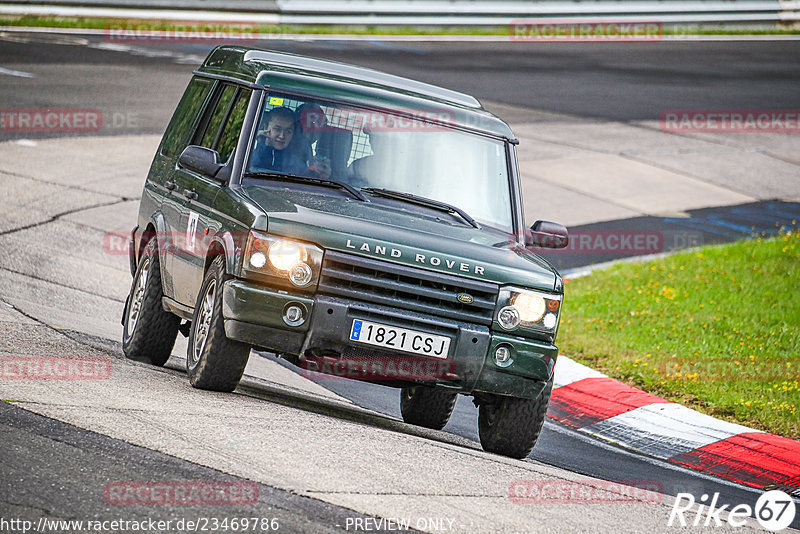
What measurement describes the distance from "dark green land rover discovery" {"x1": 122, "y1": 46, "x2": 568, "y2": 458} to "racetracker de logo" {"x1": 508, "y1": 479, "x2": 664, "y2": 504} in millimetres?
733

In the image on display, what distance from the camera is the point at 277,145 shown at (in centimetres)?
756

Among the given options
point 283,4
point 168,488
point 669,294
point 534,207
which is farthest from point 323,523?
point 283,4

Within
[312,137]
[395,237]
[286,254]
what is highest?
[312,137]

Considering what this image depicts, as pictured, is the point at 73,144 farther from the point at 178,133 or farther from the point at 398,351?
the point at 398,351

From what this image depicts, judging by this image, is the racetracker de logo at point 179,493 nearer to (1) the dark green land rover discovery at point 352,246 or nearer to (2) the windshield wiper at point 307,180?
(1) the dark green land rover discovery at point 352,246

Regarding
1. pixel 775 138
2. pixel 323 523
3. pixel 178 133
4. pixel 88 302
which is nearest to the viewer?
pixel 323 523

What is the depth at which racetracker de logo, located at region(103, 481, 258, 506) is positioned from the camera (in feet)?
16.4

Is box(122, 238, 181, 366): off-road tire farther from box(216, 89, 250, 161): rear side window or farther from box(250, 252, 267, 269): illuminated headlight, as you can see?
box(250, 252, 267, 269): illuminated headlight

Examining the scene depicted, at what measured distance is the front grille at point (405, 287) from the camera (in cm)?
672

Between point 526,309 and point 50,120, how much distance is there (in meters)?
12.6

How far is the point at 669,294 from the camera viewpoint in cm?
1277

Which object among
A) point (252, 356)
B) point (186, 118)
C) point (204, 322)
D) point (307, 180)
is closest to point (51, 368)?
point (204, 322)

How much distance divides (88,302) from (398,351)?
4747 millimetres

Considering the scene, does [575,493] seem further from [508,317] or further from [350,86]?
[350,86]
